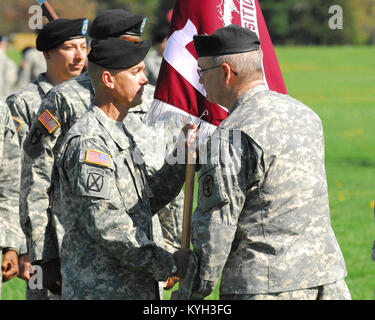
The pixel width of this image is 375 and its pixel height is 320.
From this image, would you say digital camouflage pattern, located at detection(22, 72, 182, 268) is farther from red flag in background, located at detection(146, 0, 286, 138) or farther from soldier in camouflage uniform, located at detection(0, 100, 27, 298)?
red flag in background, located at detection(146, 0, 286, 138)

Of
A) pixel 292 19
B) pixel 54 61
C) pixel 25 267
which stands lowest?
pixel 292 19

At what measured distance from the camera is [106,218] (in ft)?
12.5

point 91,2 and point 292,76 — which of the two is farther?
point 91,2

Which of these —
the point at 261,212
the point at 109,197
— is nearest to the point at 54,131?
the point at 109,197

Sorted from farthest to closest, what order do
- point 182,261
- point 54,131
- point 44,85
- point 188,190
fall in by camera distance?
1. point 44,85
2. point 54,131
3. point 188,190
4. point 182,261

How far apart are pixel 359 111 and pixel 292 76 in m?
22.4

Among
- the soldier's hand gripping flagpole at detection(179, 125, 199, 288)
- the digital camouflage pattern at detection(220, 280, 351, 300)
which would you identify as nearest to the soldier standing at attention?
the soldier's hand gripping flagpole at detection(179, 125, 199, 288)

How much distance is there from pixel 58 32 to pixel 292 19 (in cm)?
9279

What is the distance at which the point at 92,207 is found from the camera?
12.5ft

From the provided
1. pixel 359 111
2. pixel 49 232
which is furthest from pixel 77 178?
pixel 359 111

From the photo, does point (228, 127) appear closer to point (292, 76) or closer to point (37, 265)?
point (37, 265)

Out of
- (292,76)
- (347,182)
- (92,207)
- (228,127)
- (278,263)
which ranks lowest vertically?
(292,76)

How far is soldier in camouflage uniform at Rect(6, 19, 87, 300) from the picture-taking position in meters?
5.93

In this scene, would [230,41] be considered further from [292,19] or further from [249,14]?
[292,19]
